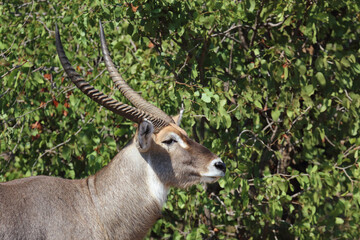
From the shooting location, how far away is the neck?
4.64m

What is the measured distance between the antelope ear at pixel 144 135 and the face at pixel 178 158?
0.29 feet

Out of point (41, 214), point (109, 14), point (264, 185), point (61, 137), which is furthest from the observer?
point (61, 137)

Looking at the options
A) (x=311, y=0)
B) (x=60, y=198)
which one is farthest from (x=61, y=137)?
(x=311, y=0)

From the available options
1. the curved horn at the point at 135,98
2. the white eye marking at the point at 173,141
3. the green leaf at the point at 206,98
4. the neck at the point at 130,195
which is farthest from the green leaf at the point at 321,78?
the neck at the point at 130,195

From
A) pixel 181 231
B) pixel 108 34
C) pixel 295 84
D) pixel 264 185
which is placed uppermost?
pixel 108 34

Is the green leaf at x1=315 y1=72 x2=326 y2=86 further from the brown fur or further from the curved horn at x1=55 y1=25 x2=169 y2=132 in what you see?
the curved horn at x1=55 y1=25 x2=169 y2=132

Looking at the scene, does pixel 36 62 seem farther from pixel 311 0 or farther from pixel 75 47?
pixel 311 0

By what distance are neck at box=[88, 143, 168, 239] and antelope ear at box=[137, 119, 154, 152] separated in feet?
0.35

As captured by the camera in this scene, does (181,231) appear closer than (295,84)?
No

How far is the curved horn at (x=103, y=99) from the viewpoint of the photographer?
14.0 ft

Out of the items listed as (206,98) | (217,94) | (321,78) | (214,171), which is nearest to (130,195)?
(214,171)

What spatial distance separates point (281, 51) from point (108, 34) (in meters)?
1.91

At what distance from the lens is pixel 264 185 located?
5.98 meters

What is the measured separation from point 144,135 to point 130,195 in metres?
0.50
